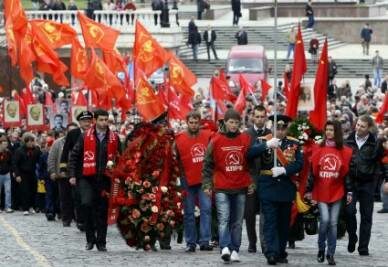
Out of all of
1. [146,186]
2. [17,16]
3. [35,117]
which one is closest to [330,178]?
[146,186]

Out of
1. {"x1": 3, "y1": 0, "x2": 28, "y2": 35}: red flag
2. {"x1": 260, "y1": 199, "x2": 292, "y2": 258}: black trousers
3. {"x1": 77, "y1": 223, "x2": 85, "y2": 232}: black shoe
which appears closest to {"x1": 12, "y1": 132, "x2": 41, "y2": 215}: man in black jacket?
{"x1": 77, "y1": 223, "x2": 85, "y2": 232}: black shoe

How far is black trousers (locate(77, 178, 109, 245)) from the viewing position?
1912 centimetres

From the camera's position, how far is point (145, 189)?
760 inches

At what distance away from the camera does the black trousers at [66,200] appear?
78.8 ft

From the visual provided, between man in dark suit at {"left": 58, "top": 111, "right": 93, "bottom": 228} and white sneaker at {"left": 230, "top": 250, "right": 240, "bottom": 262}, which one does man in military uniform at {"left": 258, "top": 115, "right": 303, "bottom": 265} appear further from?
man in dark suit at {"left": 58, "top": 111, "right": 93, "bottom": 228}

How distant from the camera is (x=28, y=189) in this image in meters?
27.7

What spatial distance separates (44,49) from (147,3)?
4040 centimetres

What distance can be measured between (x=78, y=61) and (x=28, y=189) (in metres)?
7.35

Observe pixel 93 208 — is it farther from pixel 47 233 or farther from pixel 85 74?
pixel 85 74

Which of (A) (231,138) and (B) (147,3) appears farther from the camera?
(B) (147,3)

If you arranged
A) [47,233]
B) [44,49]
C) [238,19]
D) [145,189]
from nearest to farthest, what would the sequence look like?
[145,189]
[47,233]
[44,49]
[238,19]

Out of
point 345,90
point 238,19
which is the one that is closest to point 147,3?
point 238,19

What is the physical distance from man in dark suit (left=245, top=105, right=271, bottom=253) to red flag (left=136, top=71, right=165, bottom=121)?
31.7 feet

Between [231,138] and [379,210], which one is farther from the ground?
[231,138]
